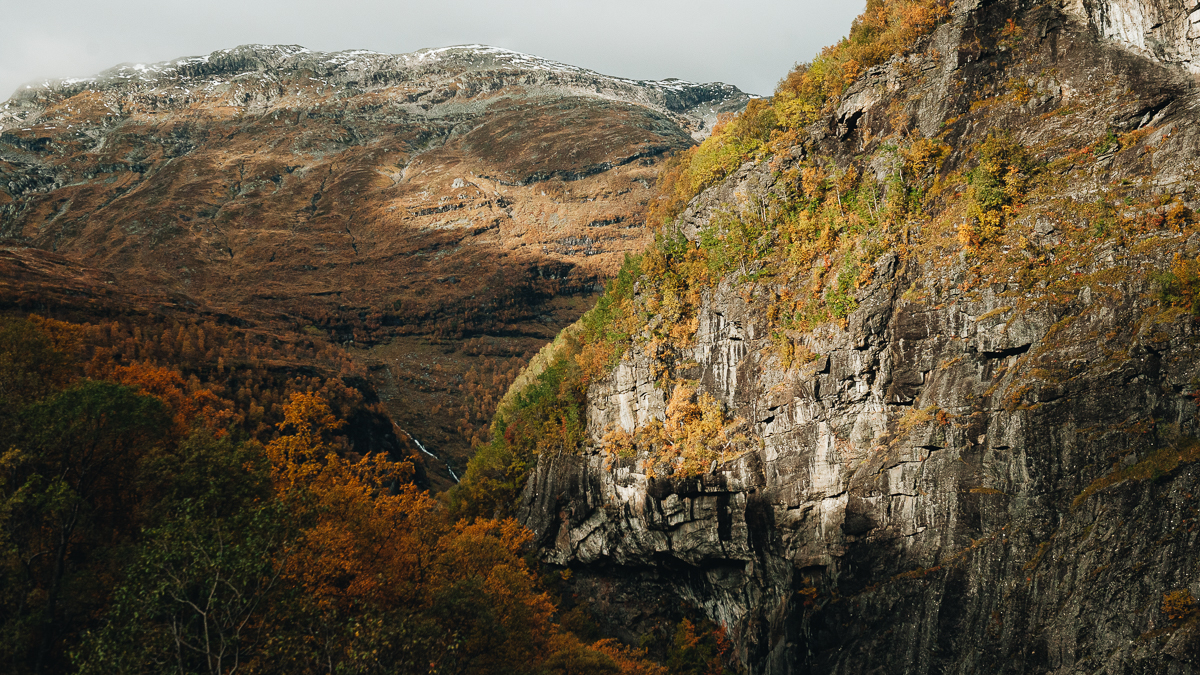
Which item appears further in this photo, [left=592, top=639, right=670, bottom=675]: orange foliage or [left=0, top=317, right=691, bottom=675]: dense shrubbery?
[left=592, top=639, right=670, bottom=675]: orange foliage

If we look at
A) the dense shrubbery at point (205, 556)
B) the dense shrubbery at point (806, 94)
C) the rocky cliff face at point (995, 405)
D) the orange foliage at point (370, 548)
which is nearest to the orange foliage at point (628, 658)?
the dense shrubbery at point (205, 556)

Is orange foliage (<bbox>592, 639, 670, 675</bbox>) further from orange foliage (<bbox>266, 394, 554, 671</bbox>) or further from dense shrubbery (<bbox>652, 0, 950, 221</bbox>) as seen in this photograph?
dense shrubbery (<bbox>652, 0, 950, 221</bbox>)

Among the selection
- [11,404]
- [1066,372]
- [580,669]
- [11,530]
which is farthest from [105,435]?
[1066,372]

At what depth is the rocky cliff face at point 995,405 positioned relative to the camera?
72.5 feet

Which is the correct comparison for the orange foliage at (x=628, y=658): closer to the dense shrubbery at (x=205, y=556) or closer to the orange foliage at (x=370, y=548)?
the dense shrubbery at (x=205, y=556)

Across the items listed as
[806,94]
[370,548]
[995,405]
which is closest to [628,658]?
[370,548]

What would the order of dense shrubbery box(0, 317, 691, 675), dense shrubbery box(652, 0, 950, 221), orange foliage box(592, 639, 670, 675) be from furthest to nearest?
1. orange foliage box(592, 639, 670, 675)
2. dense shrubbery box(652, 0, 950, 221)
3. dense shrubbery box(0, 317, 691, 675)

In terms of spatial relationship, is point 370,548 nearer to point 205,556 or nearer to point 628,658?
point 205,556

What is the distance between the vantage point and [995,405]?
87.5 feet

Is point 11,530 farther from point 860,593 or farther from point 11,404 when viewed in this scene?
point 860,593

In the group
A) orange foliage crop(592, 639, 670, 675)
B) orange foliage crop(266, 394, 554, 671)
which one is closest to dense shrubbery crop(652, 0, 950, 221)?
orange foliage crop(266, 394, 554, 671)

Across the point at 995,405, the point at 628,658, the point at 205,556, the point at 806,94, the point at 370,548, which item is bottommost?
the point at 628,658

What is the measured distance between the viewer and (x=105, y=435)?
28.0 metres

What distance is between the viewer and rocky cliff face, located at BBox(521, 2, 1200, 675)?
22.1 m
